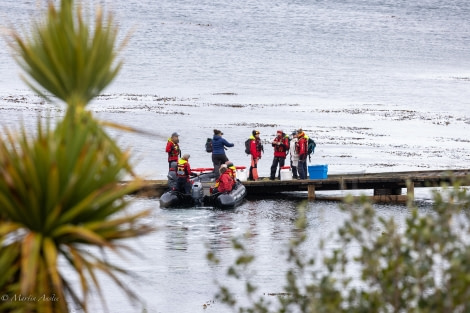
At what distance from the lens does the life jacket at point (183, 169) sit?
2964cm

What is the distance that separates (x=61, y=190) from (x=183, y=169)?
2361cm

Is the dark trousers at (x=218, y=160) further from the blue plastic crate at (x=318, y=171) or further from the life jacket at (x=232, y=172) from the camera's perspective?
the blue plastic crate at (x=318, y=171)

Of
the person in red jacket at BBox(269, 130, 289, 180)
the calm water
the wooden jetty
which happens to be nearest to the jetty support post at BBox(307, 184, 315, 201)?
the wooden jetty

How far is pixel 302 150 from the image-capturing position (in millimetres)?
33562

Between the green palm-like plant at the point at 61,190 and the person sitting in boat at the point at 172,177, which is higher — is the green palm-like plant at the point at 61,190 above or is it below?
above

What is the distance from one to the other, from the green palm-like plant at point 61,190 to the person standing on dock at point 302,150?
87.5 feet

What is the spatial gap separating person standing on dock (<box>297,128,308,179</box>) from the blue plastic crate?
31cm

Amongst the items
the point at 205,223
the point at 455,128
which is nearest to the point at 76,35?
the point at 205,223

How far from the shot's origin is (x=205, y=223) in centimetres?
2836

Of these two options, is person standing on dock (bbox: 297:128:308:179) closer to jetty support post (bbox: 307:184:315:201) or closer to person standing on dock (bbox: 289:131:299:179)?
person standing on dock (bbox: 289:131:299:179)

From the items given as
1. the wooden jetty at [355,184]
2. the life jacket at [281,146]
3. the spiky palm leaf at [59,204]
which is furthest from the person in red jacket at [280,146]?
the spiky palm leaf at [59,204]

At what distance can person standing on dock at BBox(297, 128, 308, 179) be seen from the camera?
33.5 m

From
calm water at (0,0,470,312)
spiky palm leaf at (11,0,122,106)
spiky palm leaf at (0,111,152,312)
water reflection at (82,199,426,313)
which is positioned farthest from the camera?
calm water at (0,0,470,312)

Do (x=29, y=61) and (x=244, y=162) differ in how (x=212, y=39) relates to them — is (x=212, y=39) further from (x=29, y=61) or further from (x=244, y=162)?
(x=29, y=61)
